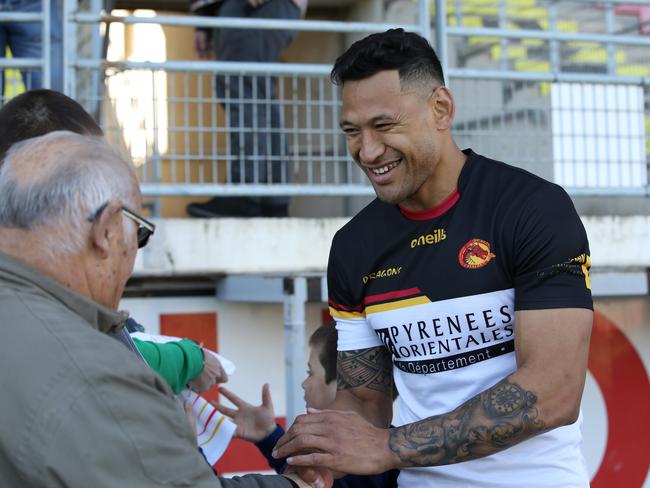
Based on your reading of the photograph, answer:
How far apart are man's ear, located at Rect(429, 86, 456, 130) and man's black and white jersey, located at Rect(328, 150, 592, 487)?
134 mm

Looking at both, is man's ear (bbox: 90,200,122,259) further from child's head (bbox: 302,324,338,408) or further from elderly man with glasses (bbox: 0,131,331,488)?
child's head (bbox: 302,324,338,408)

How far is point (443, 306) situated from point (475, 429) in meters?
0.35

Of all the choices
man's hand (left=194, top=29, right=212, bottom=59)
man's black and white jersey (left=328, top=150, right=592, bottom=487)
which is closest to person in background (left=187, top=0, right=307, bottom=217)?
man's hand (left=194, top=29, right=212, bottom=59)

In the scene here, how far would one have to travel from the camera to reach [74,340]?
158 centimetres

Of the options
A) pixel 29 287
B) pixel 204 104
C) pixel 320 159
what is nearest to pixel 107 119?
pixel 204 104

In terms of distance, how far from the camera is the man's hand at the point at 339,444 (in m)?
2.43

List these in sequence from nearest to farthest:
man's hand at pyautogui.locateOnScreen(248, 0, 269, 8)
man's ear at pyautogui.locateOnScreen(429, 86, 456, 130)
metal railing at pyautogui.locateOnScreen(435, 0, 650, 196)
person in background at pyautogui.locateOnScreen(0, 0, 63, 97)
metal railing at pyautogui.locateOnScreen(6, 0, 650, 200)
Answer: man's ear at pyautogui.locateOnScreen(429, 86, 456, 130) → metal railing at pyautogui.locateOnScreen(6, 0, 650, 200) → person in background at pyautogui.locateOnScreen(0, 0, 63, 97) → metal railing at pyautogui.locateOnScreen(435, 0, 650, 196) → man's hand at pyautogui.locateOnScreen(248, 0, 269, 8)

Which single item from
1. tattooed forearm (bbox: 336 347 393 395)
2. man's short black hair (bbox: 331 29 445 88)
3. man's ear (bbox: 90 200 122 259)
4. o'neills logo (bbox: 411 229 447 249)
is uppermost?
man's short black hair (bbox: 331 29 445 88)

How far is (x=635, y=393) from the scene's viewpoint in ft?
17.4

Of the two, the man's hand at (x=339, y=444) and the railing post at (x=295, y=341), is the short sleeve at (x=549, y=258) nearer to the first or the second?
the man's hand at (x=339, y=444)

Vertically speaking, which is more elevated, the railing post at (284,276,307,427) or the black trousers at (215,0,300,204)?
the black trousers at (215,0,300,204)

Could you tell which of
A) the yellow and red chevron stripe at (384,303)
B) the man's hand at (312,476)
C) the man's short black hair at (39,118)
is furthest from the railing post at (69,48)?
the man's hand at (312,476)

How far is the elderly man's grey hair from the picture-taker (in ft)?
5.52

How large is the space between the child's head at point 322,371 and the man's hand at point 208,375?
1.28 feet
